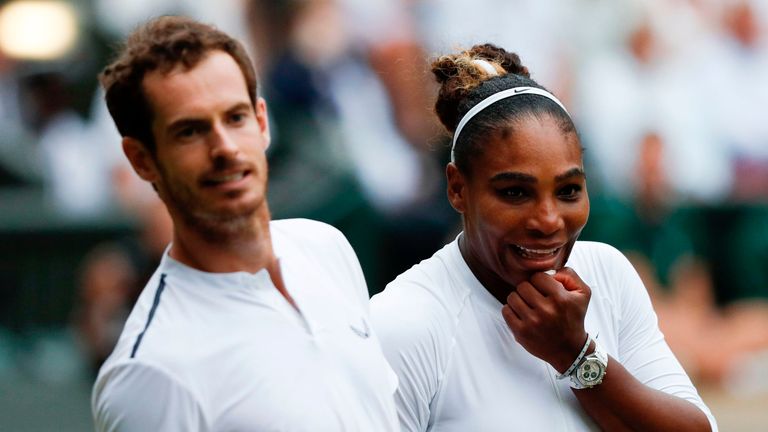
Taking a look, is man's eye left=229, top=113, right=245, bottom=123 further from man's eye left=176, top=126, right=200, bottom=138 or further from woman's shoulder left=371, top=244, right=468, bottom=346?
woman's shoulder left=371, top=244, right=468, bottom=346

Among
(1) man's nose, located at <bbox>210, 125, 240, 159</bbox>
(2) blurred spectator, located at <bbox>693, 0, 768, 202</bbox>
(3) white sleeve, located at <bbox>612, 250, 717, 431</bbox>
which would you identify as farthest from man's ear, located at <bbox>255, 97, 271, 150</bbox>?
(2) blurred spectator, located at <bbox>693, 0, 768, 202</bbox>

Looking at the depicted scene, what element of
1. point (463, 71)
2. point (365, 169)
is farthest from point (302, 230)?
point (365, 169)

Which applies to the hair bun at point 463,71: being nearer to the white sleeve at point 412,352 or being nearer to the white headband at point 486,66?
the white headband at point 486,66

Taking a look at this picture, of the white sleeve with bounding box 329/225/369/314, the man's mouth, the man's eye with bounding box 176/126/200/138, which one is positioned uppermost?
the man's eye with bounding box 176/126/200/138

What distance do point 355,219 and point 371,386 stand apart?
14.6 ft

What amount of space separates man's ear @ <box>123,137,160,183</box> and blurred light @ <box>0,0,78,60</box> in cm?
522

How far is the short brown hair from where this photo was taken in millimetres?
2490

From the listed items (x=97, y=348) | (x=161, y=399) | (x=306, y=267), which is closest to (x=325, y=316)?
(x=306, y=267)

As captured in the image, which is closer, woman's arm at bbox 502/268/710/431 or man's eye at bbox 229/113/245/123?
man's eye at bbox 229/113/245/123

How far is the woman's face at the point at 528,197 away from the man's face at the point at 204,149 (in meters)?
0.55

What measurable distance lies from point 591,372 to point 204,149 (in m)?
0.95

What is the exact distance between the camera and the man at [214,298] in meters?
2.34

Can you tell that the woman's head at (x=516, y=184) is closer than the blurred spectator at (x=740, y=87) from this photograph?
Yes

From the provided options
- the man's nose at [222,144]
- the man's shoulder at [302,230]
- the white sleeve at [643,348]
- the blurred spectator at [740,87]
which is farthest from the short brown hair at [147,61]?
the blurred spectator at [740,87]
